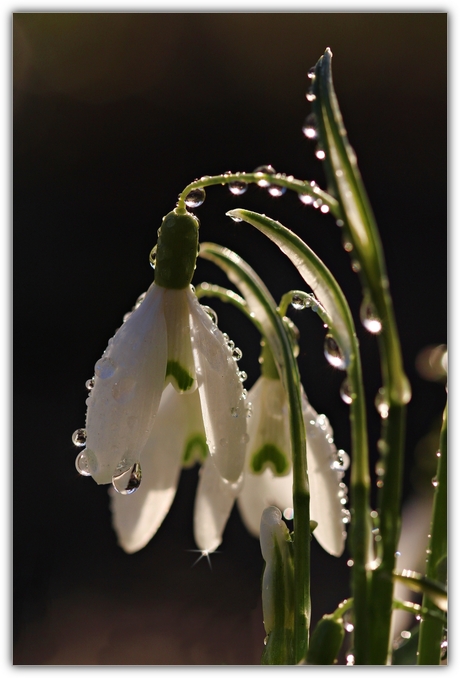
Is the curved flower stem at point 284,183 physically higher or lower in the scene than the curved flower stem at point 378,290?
higher

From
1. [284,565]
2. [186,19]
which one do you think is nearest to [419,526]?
[284,565]

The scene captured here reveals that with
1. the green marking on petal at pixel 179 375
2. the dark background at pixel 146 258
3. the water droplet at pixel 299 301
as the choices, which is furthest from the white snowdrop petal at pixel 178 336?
the dark background at pixel 146 258

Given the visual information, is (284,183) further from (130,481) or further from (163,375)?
(130,481)

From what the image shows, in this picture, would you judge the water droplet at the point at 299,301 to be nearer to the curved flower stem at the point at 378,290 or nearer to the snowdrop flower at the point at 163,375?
the snowdrop flower at the point at 163,375

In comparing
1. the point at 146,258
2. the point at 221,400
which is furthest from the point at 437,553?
the point at 146,258

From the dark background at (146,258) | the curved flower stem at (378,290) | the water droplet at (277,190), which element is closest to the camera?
the curved flower stem at (378,290)

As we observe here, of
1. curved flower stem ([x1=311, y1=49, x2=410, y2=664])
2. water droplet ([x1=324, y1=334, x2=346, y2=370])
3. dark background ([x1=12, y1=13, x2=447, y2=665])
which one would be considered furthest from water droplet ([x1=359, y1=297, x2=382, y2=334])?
dark background ([x1=12, y1=13, x2=447, y2=665])

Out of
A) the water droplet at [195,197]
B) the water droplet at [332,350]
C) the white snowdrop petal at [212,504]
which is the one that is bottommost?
the white snowdrop petal at [212,504]
